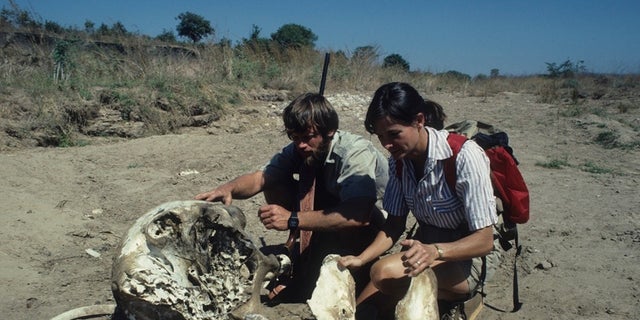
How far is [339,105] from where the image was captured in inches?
406

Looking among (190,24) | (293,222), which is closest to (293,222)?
(293,222)

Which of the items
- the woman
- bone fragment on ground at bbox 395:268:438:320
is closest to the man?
the woman

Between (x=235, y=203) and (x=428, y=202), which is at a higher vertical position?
(x=428, y=202)

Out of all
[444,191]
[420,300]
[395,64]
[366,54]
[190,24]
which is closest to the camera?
[420,300]

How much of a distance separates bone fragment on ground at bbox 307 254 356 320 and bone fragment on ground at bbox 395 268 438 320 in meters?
0.26

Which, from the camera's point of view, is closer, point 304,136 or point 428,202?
Answer: point 428,202

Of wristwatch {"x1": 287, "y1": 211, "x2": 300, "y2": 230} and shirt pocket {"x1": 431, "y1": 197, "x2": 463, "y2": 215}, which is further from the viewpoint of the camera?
wristwatch {"x1": 287, "y1": 211, "x2": 300, "y2": 230}

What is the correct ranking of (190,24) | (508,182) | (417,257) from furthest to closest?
(190,24)
(508,182)
(417,257)

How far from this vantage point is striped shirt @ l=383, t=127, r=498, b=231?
247cm

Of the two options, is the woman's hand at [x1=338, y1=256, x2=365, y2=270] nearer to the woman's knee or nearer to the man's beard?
the woman's knee

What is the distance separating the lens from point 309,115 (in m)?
3.02

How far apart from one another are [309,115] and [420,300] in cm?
118

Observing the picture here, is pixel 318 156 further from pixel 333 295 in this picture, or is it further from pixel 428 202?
pixel 333 295

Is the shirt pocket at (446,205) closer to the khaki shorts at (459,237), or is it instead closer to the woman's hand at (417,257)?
the khaki shorts at (459,237)
